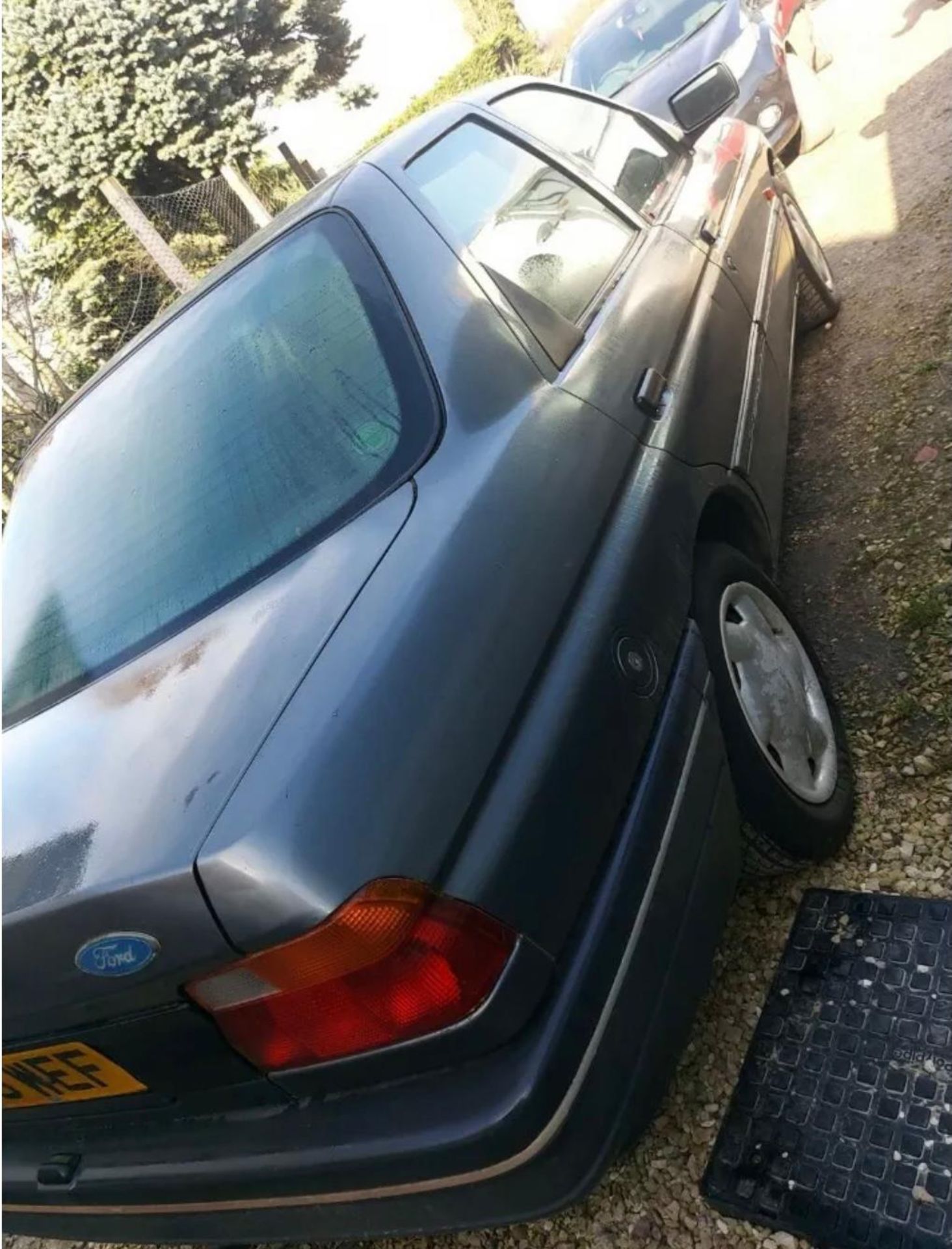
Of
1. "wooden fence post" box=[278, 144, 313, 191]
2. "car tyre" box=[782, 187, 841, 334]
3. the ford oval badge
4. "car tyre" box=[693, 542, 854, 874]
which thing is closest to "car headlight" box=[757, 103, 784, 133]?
"car tyre" box=[782, 187, 841, 334]

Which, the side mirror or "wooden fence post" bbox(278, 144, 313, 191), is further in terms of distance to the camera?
"wooden fence post" bbox(278, 144, 313, 191)

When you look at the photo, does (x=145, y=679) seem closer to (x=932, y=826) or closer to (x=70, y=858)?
(x=70, y=858)

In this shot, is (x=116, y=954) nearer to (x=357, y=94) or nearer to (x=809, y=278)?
(x=809, y=278)

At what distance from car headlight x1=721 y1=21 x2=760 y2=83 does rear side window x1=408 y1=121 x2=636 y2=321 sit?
4231 mm

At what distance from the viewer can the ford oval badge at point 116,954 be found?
1.21 metres

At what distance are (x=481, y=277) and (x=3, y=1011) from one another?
62.6 inches

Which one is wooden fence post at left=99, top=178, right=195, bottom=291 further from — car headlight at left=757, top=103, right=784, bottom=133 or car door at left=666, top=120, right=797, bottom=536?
car door at left=666, top=120, right=797, bottom=536

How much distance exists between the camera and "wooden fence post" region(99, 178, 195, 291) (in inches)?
403

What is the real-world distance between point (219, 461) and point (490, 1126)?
1269 mm

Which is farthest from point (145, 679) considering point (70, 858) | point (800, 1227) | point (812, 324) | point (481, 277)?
point (812, 324)

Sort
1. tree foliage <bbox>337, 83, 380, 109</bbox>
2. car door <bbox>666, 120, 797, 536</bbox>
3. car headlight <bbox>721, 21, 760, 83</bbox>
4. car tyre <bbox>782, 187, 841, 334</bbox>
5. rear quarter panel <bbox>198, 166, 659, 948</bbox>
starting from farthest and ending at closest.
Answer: tree foliage <bbox>337, 83, 380, 109</bbox> → car headlight <bbox>721, 21, 760, 83</bbox> → car tyre <bbox>782, 187, 841, 334</bbox> → car door <bbox>666, 120, 797, 536</bbox> → rear quarter panel <bbox>198, 166, 659, 948</bbox>

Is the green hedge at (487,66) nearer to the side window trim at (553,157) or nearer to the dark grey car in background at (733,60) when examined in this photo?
the dark grey car in background at (733,60)

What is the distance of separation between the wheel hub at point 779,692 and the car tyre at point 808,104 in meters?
5.37

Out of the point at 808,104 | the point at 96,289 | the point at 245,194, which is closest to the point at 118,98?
the point at 245,194
